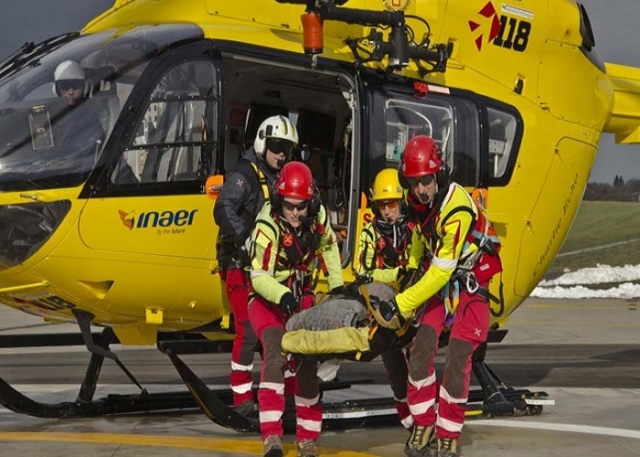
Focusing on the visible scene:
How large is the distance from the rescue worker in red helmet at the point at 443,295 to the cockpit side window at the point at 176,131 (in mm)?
1413

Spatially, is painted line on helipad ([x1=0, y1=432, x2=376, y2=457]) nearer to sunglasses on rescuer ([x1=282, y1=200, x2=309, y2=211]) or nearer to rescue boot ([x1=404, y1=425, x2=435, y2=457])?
rescue boot ([x1=404, y1=425, x2=435, y2=457])

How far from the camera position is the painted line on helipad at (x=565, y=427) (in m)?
7.92

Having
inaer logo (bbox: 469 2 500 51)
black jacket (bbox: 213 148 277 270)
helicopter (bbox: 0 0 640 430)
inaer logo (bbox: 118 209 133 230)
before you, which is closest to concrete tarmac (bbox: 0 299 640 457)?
helicopter (bbox: 0 0 640 430)

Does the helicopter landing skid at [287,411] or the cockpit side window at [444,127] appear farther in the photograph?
the cockpit side window at [444,127]

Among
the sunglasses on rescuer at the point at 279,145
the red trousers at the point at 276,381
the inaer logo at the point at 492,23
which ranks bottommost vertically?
the red trousers at the point at 276,381

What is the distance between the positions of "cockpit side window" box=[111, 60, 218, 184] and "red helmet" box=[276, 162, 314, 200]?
3.35 feet

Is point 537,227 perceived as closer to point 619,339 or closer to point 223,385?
point 223,385

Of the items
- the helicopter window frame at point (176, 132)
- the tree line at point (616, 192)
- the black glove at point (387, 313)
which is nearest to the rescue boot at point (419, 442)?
the black glove at point (387, 313)

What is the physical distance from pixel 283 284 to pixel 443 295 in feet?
3.06

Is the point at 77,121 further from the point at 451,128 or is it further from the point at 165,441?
the point at 451,128

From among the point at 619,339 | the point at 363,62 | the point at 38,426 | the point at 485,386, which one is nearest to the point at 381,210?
the point at 363,62

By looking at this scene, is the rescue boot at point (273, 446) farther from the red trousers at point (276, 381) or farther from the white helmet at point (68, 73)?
the white helmet at point (68, 73)

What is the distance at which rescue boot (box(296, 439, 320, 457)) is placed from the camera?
6.84 metres

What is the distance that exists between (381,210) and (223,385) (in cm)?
372
